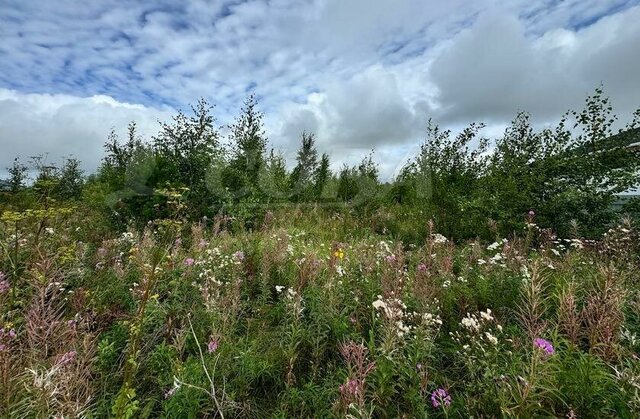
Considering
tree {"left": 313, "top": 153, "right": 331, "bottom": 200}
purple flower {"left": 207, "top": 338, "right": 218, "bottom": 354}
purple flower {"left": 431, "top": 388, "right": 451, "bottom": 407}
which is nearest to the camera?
purple flower {"left": 431, "top": 388, "right": 451, "bottom": 407}

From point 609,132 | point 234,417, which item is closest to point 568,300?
point 234,417

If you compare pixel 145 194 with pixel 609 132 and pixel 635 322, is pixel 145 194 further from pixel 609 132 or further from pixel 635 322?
pixel 609 132

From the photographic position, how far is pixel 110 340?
312 cm

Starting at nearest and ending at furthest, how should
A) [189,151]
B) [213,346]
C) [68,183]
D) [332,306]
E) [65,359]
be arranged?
1. [65,359]
2. [213,346]
3. [332,306]
4. [189,151]
5. [68,183]

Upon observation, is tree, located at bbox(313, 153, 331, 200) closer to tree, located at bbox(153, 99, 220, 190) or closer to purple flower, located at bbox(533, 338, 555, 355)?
tree, located at bbox(153, 99, 220, 190)

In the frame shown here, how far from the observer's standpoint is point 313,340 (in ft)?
9.64

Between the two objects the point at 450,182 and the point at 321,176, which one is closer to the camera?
the point at 450,182

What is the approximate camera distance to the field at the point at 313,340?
1657mm

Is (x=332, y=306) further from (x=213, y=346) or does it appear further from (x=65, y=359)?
(x=65, y=359)

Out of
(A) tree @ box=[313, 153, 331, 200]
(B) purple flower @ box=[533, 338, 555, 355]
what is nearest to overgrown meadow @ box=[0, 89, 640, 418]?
(B) purple flower @ box=[533, 338, 555, 355]

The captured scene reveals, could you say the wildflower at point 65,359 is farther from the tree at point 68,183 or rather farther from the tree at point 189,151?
the tree at point 189,151

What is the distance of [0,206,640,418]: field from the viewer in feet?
5.44

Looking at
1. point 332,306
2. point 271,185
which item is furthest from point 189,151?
point 332,306

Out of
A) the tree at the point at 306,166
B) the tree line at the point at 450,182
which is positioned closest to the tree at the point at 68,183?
the tree line at the point at 450,182
